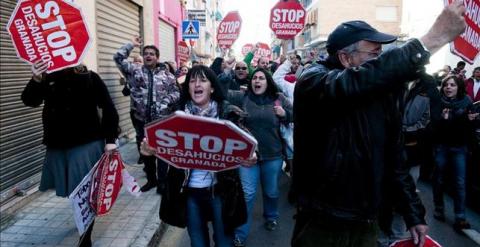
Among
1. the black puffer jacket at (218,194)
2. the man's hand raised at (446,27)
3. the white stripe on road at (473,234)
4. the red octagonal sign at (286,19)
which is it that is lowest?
the white stripe on road at (473,234)

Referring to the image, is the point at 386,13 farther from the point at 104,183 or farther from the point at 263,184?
the point at 104,183

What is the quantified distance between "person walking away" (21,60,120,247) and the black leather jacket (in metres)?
2.31

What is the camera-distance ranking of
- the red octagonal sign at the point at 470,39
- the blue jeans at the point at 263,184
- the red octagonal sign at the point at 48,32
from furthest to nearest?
1. the blue jeans at the point at 263,184
2. the red octagonal sign at the point at 470,39
3. the red octagonal sign at the point at 48,32

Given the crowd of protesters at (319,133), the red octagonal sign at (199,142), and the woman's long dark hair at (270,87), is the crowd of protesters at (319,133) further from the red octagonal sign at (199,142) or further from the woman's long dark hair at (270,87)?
the red octagonal sign at (199,142)

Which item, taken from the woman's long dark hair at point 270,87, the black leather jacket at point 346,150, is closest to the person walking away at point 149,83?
the woman's long dark hair at point 270,87

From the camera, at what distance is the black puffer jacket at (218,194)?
309cm

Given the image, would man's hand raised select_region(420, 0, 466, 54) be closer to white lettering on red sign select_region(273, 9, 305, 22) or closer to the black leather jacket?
the black leather jacket

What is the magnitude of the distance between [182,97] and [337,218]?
1623 mm

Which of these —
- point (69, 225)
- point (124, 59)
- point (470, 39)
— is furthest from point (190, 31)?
point (470, 39)

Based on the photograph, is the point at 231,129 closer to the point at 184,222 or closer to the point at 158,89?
the point at 184,222

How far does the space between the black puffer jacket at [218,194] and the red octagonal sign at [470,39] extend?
2.29 metres

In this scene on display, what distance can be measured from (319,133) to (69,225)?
3654 mm

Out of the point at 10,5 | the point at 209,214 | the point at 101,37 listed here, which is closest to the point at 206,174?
the point at 209,214

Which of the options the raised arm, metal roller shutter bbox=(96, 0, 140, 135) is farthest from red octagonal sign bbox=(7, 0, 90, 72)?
metal roller shutter bbox=(96, 0, 140, 135)
